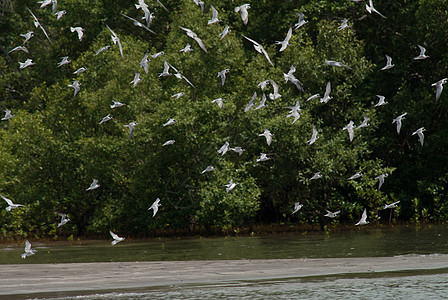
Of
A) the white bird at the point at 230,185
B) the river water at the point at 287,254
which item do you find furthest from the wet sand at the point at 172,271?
the white bird at the point at 230,185

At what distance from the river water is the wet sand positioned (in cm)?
77

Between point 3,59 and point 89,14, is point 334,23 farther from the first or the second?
point 3,59

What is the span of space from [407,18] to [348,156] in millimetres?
7949

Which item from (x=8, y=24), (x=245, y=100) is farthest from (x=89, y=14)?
(x=245, y=100)

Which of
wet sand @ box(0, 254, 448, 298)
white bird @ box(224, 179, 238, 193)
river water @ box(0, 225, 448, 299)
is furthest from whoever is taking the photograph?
white bird @ box(224, 179, 238, 193)

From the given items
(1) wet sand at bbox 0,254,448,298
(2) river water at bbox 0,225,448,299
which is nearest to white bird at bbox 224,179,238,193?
(2) river water at bbox 0,225,448,299

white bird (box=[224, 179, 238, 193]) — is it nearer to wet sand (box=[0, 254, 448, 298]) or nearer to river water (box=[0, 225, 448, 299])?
river water (box=[0, 225, 448, 299])

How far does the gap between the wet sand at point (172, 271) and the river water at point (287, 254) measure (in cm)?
77

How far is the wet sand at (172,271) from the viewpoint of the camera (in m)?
15.6

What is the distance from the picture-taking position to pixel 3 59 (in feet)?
155

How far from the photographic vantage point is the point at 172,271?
17.7 m

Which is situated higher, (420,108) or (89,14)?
(89,14)

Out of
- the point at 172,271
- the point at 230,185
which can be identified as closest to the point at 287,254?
the point at 172,271

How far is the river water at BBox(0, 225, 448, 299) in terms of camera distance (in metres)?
13.8
